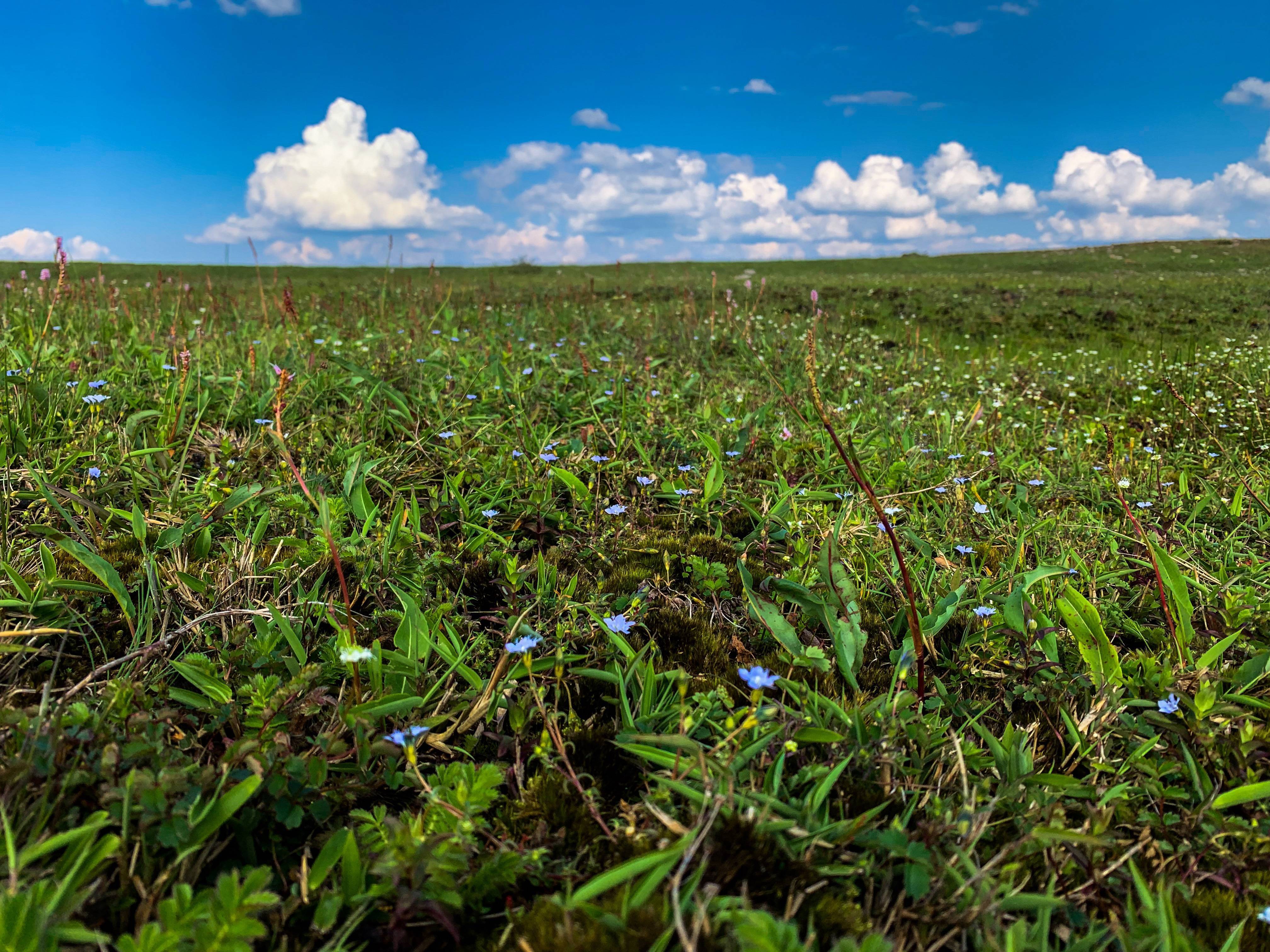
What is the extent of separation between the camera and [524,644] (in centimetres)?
175

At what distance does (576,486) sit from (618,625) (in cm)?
115

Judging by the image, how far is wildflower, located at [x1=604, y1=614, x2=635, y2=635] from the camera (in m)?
2.04

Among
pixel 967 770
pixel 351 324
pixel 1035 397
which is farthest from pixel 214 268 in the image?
pixel 967 770

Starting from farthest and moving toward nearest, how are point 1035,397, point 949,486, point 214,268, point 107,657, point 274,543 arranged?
1. point 214,268
2. point 1035,397
3. point 949,486
4. point 274,543
5. point 107,657

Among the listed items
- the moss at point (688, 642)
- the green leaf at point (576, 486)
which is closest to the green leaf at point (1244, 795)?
the moss at point (688, 642)

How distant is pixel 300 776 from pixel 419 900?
1.61 feet

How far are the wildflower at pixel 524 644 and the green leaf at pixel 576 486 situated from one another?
129 cm

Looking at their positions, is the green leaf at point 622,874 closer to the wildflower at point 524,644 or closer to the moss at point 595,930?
the moss at point 595,930

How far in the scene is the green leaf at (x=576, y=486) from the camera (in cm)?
309

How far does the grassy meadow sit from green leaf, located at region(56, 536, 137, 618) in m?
0.01

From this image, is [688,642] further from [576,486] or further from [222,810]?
[222,810]

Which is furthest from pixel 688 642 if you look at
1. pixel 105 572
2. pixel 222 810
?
pixel 105 572

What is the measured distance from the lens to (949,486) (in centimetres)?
374

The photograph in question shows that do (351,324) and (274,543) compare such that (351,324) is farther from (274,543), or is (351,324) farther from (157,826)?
(157,826)
